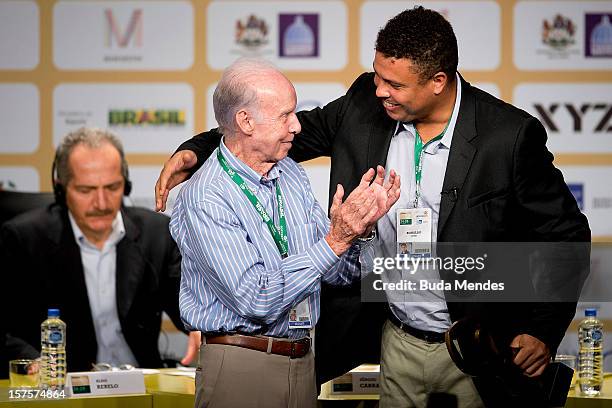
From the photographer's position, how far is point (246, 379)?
278 centimetres

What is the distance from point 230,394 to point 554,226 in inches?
42.5

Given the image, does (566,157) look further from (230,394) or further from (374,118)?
(230,394)

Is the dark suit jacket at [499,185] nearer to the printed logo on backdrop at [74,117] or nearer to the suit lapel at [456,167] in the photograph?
the suit lapel at [456,167]

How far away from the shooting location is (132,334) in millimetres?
4809

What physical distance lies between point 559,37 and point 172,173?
99.9 inches

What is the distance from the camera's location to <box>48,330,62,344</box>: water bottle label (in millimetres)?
3969

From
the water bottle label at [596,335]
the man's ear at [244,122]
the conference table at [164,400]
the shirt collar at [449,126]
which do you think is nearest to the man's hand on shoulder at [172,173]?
the man's ear at [244,122]

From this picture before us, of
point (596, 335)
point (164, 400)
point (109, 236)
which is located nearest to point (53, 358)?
point (164, 400)

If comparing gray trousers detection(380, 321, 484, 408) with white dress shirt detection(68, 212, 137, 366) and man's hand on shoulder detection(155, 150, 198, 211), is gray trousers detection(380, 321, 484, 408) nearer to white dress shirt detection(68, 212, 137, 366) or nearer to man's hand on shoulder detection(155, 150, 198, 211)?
man's hand on shoulder detection(155, 150, 198, 211)

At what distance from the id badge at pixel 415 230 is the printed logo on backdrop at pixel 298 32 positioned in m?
2.04

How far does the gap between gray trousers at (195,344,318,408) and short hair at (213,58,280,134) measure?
25.6 inches

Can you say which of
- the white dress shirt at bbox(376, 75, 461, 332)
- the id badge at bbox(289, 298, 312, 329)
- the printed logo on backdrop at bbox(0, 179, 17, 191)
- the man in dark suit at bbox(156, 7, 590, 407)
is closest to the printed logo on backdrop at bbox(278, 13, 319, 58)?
the printed logo on backdrop at bbox(0, 179, 17, 191)

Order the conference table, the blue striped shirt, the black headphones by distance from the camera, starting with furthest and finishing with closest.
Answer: the black headphones, the conference table, the blue striped shirt

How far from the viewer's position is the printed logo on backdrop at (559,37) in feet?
15.7
